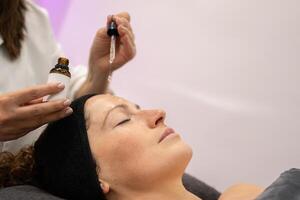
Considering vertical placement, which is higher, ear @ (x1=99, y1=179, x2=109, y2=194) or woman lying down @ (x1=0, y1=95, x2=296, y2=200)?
woman lying down @ (x1=0, y1=95, x2=296, y2=200)

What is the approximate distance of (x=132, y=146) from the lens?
1.13m

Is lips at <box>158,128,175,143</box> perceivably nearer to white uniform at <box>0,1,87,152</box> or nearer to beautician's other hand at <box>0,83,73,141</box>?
beautician's other hand at <box>0,83,73,141</box>

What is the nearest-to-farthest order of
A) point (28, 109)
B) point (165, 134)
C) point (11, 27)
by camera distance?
point (28, 109)
point (165, 134)
point (11, 27)

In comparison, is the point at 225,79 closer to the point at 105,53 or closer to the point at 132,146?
the point at 105,53

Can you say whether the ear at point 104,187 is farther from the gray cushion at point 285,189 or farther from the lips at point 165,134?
the gray cushion at point 285,189

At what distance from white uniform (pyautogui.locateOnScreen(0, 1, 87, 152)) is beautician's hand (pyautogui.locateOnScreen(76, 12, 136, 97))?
0.15 metres

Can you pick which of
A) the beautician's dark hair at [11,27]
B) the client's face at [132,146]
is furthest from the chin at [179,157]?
the beautician's dark hair at [11,27]

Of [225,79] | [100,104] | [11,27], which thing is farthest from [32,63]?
[225,79]

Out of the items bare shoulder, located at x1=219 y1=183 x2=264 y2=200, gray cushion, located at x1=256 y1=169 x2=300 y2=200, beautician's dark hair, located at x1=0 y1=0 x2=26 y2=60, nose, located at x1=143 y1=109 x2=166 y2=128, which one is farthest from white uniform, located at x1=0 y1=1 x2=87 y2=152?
gray cushion, located at x1=256 y1=169 x2=300 y2=200

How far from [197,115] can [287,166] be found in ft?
1.34

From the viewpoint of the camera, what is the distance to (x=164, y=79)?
6.05 feet

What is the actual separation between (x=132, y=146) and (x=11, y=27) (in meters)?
0.69

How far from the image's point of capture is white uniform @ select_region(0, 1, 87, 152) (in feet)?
4.81

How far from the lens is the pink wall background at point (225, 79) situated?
1.51 meters
